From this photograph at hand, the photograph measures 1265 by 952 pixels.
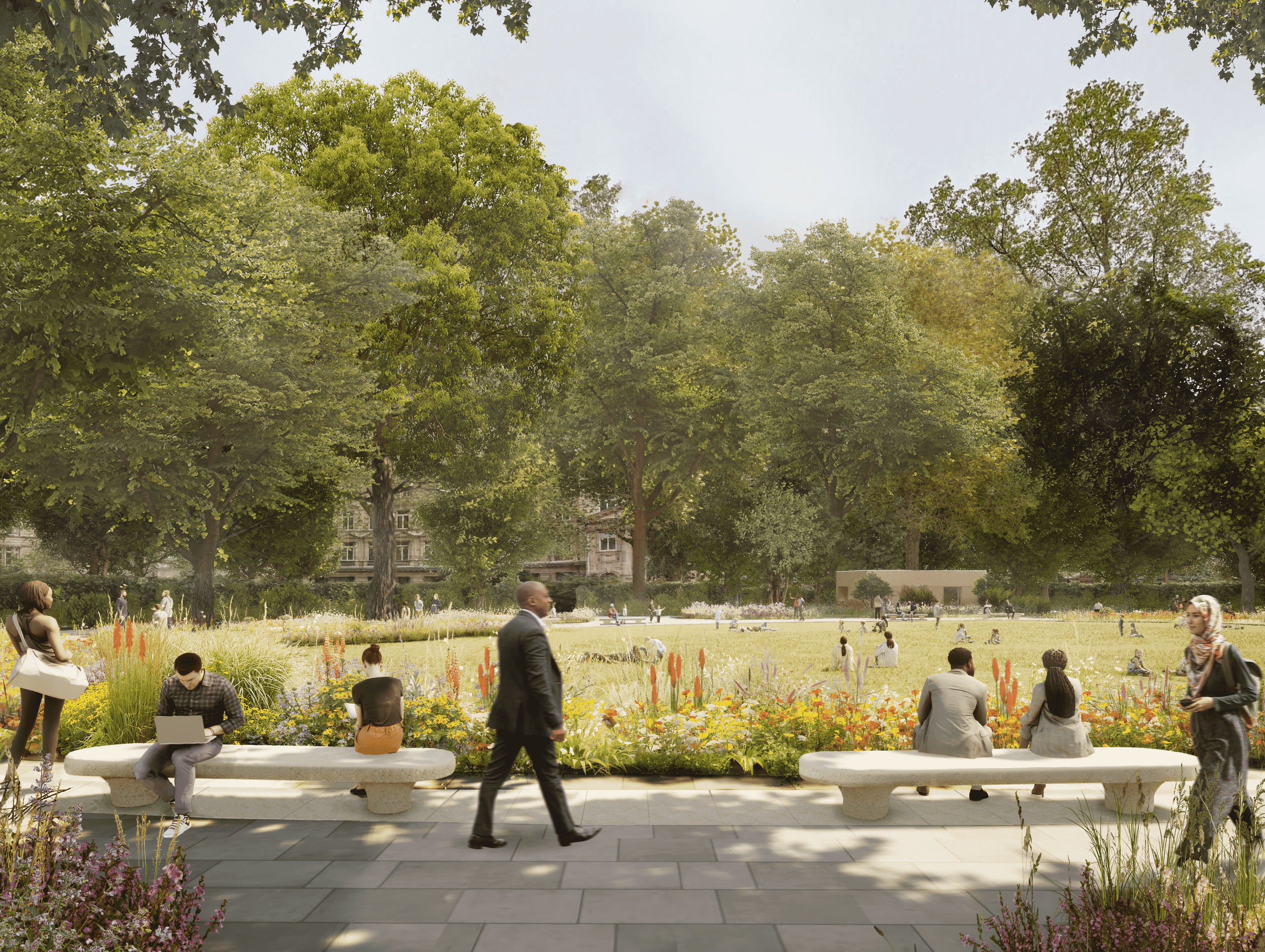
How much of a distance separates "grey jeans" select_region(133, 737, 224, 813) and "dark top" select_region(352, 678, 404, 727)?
1186 millimetres

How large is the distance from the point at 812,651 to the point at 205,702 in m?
15.8

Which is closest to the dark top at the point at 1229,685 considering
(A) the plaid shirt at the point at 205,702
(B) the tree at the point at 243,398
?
(A) the plaid shirt at the point at 205,702

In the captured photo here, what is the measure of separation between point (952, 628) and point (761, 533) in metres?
17.5

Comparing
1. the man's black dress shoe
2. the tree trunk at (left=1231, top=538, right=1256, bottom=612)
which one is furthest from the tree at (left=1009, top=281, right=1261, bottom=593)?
the man's black dress shoe

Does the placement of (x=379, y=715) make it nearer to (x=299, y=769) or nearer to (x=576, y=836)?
(x=299, y=769)

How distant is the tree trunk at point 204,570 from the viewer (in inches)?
1082

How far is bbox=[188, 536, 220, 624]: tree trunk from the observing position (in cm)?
Result: 2748

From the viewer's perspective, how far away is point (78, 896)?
10.7ft

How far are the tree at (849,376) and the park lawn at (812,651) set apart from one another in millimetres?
10745

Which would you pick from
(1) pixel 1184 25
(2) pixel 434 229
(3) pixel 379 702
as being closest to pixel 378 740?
(3) pixel 379 702

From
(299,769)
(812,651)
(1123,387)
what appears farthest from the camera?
(1123,387)

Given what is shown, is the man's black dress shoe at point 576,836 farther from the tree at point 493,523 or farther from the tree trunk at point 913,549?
the tree trunk at point 913,549

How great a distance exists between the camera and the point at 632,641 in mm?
21672

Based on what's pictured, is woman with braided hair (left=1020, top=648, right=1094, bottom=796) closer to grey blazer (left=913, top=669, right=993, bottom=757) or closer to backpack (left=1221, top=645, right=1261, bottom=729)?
grey blazer (left=913, top=669, right=993, bottom=757)
